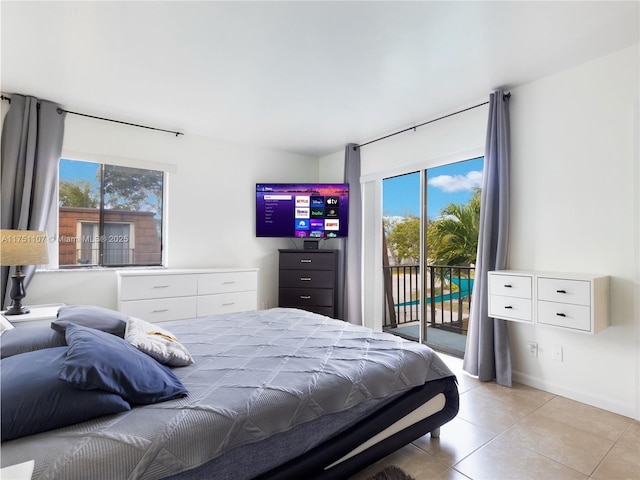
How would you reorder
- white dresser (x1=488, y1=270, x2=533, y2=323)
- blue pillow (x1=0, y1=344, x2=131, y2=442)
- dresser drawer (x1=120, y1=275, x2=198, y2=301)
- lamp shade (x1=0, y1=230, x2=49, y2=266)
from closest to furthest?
blue pillow (x1=0, y1=344, x2=131, y2=442) → lamp shade (x1=0, y1=230, x2=49, y2=266) → white dresser (x1=488, y1=270, x2=533, y2=323) → dresser drawer (x1=120, y1=275, x2=198, y2=301)

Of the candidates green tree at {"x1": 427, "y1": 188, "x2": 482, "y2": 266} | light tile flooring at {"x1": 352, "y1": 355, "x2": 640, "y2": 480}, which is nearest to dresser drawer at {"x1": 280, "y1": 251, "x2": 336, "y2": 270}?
green tree at {"x1": 427, "y1": 188, "x2": 482, "y2": 266}

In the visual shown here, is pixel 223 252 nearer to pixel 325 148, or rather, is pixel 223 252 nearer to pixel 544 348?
pixel 325 148

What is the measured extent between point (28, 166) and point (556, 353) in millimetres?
4813

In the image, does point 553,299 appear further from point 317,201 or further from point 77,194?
point 77,194

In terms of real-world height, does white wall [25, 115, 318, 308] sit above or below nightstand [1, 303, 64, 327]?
above

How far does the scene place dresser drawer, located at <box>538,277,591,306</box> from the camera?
221cm

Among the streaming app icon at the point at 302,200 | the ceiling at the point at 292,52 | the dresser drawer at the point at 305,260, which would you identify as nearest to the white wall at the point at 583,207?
the ceiling at the point at 292,52

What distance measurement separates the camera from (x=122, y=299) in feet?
10.5

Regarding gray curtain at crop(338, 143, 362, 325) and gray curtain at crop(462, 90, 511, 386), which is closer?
gray curtain at crop(462, 90, 511, 386)

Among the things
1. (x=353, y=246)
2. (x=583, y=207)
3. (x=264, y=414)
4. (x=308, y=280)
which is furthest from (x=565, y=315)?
(x=308, y=280)

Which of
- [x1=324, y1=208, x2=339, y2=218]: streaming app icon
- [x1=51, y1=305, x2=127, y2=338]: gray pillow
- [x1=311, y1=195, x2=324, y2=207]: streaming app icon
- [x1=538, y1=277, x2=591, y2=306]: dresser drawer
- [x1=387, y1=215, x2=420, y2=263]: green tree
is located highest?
[x1=311, y1=195, x2=324, y2=207]: streaming app icon

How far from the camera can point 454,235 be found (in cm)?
391

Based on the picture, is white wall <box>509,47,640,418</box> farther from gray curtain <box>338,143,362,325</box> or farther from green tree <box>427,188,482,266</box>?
gray curtain <box>338,143,362,325</box>

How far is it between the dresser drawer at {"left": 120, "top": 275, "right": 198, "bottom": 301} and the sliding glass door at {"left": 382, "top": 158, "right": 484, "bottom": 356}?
257 cm
